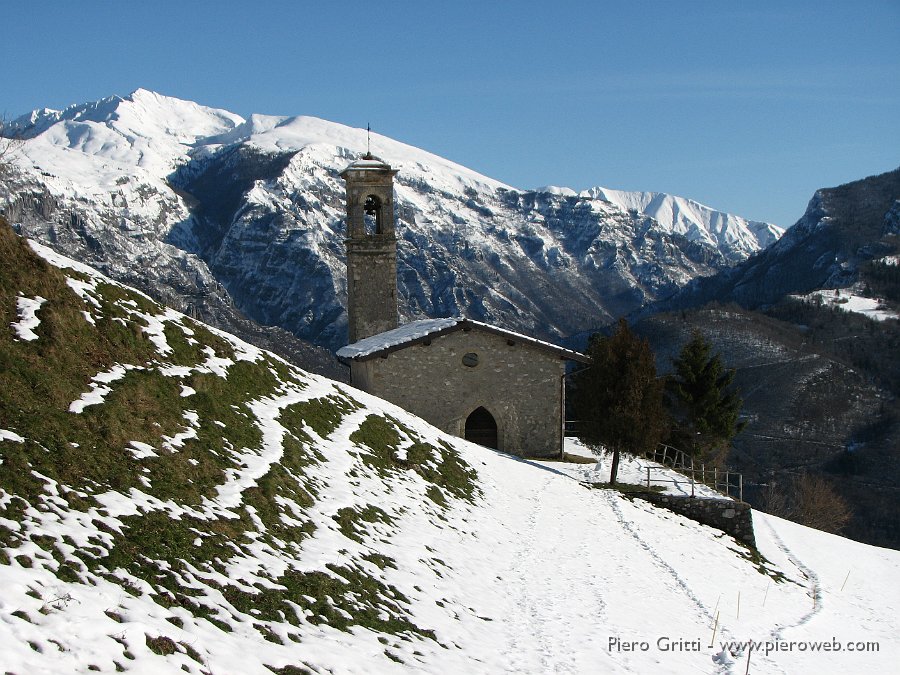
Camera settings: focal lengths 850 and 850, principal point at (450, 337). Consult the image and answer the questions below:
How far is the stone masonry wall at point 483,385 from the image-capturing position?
3114cm

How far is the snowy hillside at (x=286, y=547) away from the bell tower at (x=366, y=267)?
695 inches

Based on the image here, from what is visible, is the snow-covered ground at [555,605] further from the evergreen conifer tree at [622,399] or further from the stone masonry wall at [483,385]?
the stone masonry wall at [483,385]

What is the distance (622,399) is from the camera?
88.3ft

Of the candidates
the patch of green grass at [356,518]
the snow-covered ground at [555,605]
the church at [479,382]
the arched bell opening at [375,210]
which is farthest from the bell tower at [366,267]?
the patch of green grass at [356,518]

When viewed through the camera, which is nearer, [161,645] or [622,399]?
[161,645]

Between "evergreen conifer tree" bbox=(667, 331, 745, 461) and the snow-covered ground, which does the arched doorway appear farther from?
"evergreen conifer tree" bbox=(667, 331, 745, 461)

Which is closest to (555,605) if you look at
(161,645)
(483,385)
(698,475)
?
(161,645)

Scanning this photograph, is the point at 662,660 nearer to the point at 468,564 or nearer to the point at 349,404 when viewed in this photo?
the point at 468,564

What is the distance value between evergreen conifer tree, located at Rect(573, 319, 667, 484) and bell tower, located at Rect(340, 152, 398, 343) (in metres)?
14.8

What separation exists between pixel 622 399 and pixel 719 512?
447 centimetres

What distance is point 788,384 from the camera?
145000 millimetres

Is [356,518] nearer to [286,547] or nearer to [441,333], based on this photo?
[286,547]

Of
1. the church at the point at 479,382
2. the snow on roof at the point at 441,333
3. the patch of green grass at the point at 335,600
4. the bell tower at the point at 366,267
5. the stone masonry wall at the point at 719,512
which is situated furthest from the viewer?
the bell tower at the point at 366,267

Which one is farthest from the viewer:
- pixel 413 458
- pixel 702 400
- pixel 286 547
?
pixel 702 400
